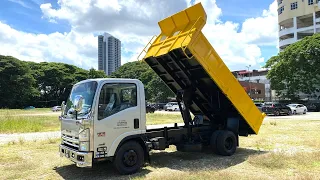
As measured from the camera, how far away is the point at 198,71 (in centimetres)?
944

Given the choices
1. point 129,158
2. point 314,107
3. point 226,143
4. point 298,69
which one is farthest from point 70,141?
point 298,69

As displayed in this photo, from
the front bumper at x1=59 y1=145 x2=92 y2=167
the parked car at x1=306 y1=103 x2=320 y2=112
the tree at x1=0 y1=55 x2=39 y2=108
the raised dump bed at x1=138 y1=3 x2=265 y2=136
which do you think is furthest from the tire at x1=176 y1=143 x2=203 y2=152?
the tree at x1=0 y1=55 x2=39 y2=108

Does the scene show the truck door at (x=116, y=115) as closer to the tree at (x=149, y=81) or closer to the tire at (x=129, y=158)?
the tire at (x=129, y=158)

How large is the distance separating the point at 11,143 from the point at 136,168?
27.1ft

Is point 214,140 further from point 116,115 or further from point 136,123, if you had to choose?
point 116,115

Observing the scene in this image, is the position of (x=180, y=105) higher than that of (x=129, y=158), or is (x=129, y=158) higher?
(x=180, y=105)

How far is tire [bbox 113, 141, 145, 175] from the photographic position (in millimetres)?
7473

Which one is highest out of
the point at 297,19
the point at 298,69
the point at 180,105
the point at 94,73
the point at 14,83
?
the point at 297,19

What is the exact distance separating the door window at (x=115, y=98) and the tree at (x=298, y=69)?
4955cm

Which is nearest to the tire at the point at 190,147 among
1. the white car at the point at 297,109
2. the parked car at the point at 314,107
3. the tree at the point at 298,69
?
the white car at the point at 297,109

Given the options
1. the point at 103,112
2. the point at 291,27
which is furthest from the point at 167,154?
the point at 291,27

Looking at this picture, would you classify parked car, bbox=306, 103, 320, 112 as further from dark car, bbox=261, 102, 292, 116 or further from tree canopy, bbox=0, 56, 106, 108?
tree canopy, bbox=0, 56, 106, 108

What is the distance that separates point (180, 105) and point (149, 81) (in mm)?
68520

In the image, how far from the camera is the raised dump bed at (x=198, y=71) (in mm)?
8741
